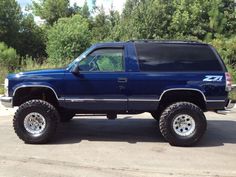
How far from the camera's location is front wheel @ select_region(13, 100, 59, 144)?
923 centimetres

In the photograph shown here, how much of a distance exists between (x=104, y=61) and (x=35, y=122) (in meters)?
1.82

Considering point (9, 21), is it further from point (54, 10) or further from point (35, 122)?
point (35, 122)

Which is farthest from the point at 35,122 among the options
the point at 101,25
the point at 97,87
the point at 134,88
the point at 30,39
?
the point at 101,25

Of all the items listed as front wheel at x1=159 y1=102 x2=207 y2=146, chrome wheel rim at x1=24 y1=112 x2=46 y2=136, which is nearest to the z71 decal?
front wheel at x1=159 y1=102 x2=207 y2=146

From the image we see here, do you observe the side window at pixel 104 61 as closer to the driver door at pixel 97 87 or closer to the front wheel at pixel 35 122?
the driver door at pixel 97 87

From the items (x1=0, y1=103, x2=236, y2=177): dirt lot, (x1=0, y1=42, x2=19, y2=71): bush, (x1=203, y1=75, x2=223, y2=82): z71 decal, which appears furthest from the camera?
(x1=0, y1=42, x2=19, y2=71): bush

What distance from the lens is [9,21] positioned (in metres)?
40.6

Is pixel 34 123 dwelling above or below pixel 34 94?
below

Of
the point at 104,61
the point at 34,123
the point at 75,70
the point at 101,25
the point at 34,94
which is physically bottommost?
the point at 34,123

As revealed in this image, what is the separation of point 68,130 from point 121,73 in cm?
221

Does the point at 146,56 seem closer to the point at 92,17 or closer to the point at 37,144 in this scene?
the point at 37,144

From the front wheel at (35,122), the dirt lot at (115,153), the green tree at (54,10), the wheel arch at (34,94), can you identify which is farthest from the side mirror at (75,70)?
the green tree at (54,10)

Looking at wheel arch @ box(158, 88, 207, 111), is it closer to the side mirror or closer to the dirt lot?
the dirt lot

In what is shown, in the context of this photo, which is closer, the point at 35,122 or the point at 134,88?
the point at 134,88
